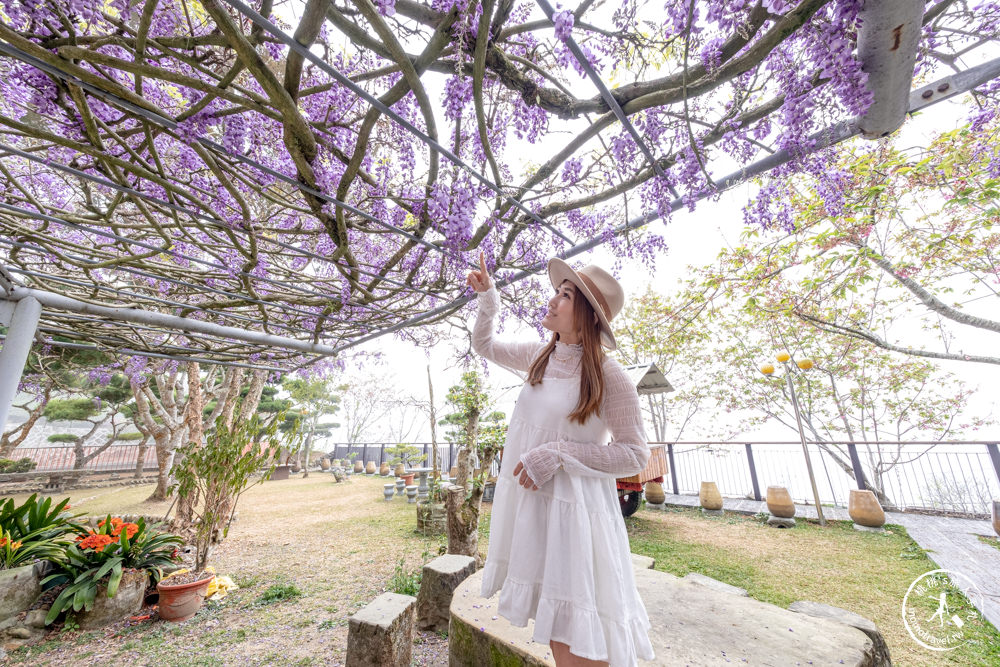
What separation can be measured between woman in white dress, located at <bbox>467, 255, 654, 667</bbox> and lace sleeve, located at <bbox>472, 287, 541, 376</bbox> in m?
0.14

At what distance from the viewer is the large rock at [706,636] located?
5.26 feet

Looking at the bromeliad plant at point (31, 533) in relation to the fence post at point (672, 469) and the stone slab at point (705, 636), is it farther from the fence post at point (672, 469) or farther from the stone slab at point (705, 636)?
the fence post at point (672, 469)

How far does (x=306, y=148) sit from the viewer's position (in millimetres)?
1364

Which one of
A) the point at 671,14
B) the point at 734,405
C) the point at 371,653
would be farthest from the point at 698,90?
the point at 734,405

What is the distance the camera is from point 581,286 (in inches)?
55.6

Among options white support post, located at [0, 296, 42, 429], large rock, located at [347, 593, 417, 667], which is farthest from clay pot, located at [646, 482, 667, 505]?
white support post, located at [0, 296, 42, 429]

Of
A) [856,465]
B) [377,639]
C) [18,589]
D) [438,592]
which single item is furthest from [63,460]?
[856,465]

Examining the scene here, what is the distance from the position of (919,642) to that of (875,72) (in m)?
3.87

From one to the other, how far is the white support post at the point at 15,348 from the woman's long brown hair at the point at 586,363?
2.99 meters

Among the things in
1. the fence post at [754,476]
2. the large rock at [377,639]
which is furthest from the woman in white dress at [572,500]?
the fence post at [754,476]

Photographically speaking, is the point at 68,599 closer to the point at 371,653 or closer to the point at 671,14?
the point at 371,653

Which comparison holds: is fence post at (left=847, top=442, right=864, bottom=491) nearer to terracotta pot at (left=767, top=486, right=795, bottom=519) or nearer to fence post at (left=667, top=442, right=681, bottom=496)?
terracotta pot at (left=767, top=486, right=795, bottom=519)

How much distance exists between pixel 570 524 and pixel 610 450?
0.27 metres

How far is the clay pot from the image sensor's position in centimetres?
714
